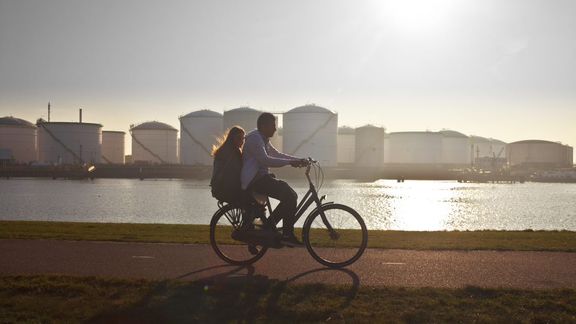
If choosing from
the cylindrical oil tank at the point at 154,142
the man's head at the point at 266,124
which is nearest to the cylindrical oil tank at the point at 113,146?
the cylindrical oil tank at the point at 154,142

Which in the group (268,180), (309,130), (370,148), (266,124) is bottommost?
(268,180)

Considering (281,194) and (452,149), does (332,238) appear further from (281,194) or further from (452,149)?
(452,149)

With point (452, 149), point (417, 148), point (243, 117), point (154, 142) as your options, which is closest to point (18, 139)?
point (154, 142)

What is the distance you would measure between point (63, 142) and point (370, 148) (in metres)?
80.4

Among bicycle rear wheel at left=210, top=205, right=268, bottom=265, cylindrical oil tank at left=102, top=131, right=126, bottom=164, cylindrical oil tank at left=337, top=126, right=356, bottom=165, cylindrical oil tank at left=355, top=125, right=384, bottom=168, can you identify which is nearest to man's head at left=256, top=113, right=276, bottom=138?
bicycle rear wheel at left=210, top=205, right=268, bottom=265

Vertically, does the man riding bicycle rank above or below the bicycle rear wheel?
above

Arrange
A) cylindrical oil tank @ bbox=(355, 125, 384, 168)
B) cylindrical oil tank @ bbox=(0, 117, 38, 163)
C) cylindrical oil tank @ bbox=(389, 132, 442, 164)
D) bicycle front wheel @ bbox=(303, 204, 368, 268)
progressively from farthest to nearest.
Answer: cylindrical oil tank @ bbox=(389, 132, 442, 164)
cylindrical oil tank @ bbox=(355, 125, 384, 168)
cylindrical oil tank @ bbox=(0, 117, 38, 163)
bicycle front wheel @ bbox=(303, 204, 368, 268)

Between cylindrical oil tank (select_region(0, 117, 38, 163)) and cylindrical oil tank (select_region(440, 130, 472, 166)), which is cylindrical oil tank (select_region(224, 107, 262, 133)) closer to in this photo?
cylindrical oil tank (select_region(0, 117, 38, 163))

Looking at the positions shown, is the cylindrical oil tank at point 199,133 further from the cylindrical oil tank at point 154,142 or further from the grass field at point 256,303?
the grass field at point 256,303

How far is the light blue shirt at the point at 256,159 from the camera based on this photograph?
8055mm

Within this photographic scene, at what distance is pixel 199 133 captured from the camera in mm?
144625

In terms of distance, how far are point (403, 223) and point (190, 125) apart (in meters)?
111

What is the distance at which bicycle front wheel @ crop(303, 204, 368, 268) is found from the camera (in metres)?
8.15

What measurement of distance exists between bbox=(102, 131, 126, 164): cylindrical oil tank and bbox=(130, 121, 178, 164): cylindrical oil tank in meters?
8.12
